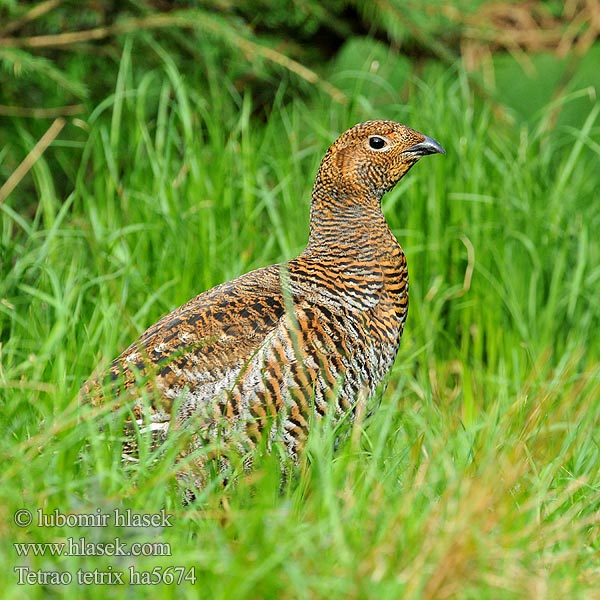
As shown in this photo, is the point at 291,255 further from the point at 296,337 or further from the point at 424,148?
the point at 296,337

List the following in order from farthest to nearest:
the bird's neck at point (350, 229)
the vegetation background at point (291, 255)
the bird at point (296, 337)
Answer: the bird's neck at point (350, 229) < the bird at point (296, 337) < the vegetation background at point (291, 255)

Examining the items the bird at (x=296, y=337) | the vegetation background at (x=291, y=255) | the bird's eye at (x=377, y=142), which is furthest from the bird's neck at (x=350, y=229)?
the vegetation background at (x=291, y=255)

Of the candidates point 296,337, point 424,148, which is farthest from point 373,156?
point 296,337

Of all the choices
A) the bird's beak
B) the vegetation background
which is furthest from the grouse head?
the vegetation background

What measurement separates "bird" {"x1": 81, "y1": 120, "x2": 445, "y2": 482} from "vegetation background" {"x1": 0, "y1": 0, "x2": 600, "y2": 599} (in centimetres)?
19

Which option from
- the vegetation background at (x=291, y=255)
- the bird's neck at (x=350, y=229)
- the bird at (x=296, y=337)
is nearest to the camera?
the vegetation background at (x=291, y=255)

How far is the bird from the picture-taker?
3.55 m

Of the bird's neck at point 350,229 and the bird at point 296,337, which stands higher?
the bird's neck at point 350,229

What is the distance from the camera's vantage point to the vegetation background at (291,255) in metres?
2.57

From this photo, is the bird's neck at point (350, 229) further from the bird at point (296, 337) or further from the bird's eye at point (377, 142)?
the bird's eye at point (377, 142)

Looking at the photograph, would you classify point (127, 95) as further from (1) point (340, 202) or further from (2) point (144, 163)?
(1) point (340, 202)

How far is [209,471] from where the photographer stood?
3.31 m

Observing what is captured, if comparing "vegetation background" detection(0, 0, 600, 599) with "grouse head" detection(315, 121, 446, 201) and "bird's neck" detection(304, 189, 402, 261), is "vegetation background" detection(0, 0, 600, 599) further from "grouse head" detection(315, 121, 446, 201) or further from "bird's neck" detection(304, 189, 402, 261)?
"grouse head" detection(315, 121, 446, 201)

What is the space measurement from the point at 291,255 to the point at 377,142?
3.55 ft
